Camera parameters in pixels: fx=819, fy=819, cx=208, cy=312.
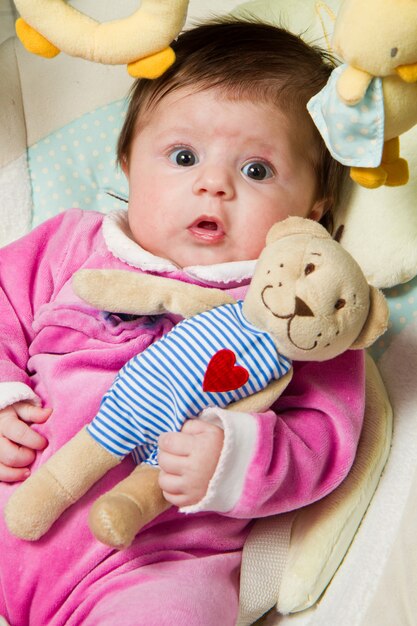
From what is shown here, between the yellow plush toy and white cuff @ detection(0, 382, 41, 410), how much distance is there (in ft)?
1.50

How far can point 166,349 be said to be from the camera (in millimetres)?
978

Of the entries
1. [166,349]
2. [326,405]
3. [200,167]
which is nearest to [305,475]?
[326,405]

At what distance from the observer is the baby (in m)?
0.95

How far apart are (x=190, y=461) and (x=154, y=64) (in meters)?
0.53

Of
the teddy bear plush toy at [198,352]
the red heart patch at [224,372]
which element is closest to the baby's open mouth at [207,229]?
the teddy bear plush toy at [198,352]

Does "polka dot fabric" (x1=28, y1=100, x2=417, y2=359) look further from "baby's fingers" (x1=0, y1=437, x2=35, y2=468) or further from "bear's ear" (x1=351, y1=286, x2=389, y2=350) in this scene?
"bear's ear" (x1=351, y1=286, x2=389, y2=350)

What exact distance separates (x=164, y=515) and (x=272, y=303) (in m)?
0.34

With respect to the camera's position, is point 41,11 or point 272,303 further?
point 41,11

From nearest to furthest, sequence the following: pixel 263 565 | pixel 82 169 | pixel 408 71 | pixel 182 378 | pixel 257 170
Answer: pixel 408 71
pixel 182 378
pixel 263 565
pixel 257 170
pixel 82 169

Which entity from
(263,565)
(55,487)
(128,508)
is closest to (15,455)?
(55,487)

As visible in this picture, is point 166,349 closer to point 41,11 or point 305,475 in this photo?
point 305,475

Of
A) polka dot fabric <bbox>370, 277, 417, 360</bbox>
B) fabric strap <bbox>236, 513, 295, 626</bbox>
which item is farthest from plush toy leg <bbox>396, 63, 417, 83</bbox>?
fabric strap <bbox>236, 513, 295, 626</bbox>

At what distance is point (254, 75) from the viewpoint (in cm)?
122

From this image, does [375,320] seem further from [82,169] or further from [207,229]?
[82,169]
